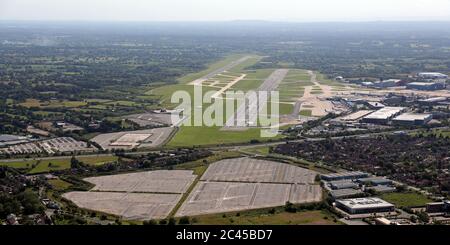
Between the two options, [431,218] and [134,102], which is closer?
[431,218]

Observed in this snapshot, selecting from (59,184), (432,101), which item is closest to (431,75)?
Result: (432,101)

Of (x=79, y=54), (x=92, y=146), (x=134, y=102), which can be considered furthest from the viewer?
(x=79, y=54)

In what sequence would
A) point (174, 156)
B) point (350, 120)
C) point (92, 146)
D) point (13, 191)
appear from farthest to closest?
point (350, 120) < point (92, 146) < point (174, 156) < point (13, 191)

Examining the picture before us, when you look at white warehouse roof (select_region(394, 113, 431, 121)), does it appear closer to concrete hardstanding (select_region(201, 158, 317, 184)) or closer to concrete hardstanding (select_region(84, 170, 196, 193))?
concrete hardstanding (select_region(201, 158, 317, 184))

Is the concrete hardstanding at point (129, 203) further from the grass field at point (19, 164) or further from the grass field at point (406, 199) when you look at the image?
the grass field at point (406, 199)

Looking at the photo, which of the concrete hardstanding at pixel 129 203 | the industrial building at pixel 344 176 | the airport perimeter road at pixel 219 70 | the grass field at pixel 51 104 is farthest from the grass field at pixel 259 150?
the airport perimeter road at pixel 219 70

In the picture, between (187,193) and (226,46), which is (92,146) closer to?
(187,193)

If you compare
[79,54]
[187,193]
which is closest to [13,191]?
[187,193]
